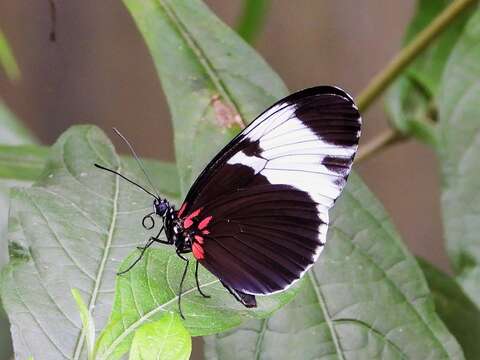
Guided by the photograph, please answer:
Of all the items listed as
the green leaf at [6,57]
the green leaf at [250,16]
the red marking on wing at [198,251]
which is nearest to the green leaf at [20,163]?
the green leaf at [6,57]

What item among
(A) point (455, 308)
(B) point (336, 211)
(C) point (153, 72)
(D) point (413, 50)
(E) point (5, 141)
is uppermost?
(D) point (413, 50)

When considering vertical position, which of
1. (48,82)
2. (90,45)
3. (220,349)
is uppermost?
(220,349)

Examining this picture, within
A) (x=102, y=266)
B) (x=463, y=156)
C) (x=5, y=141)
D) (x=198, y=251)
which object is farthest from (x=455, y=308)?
(x=5, y=141)

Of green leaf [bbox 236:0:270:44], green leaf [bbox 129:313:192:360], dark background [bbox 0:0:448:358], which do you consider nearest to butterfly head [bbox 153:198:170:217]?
green leaf [bbox 129:313:192:360]

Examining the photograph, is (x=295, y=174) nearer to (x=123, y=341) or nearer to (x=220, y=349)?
(x=220, y=349)

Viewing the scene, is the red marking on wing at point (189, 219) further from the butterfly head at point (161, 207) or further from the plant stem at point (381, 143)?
the plant stem at point (381, 143)

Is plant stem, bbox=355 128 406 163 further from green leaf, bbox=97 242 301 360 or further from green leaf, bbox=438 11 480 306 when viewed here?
green leaf, bbox=97 242 301 360

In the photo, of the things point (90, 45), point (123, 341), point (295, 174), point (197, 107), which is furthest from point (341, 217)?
point (90, 45)

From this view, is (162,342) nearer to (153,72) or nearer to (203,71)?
(203,71)
